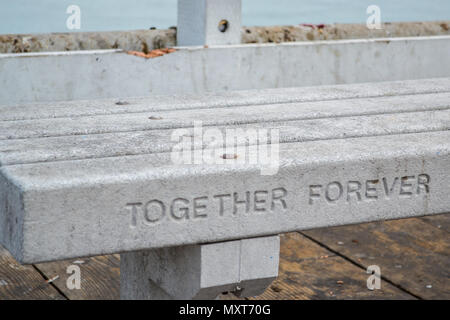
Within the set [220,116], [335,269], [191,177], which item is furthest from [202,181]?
[335,269]

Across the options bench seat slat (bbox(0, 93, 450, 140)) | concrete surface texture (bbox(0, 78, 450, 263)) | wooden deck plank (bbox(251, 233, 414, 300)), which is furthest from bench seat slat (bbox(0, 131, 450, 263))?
wooden deck plank (bbox(251, 233, 414, 300))

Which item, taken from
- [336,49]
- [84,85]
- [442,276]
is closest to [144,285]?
[442,276]

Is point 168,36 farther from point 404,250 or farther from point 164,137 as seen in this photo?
point 164,137

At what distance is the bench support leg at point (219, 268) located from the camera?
1.77m

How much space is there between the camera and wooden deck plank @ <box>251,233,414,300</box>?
3.13 meters

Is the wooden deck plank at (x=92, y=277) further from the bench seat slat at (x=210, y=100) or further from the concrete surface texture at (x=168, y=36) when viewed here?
the concrete surface texture at (x=168, y=36)

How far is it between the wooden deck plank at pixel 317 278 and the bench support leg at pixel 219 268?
1.17m

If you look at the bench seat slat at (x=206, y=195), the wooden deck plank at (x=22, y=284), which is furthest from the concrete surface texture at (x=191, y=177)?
the wooden deck plank at (x=22, y=284)

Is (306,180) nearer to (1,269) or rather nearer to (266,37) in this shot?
(1,269)

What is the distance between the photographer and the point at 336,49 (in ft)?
14.7

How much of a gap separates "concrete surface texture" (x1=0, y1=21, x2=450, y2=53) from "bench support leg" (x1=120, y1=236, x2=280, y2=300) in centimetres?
228

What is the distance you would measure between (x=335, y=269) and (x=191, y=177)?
6.47ft

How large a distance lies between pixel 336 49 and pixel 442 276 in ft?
5.46

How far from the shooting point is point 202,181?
1.58 m
